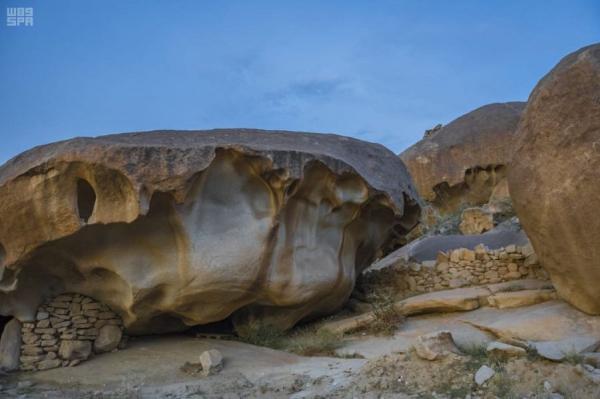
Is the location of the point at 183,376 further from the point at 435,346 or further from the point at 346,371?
the point at 435,346

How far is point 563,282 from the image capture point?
6871 mm

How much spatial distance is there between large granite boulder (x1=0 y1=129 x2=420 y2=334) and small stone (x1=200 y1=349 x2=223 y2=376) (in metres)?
0.79

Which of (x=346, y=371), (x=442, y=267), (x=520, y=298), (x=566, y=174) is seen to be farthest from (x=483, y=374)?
(x=442, y=267)

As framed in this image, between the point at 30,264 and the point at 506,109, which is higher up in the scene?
the point at 506,109

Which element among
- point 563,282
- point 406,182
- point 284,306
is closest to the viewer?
point 563,282

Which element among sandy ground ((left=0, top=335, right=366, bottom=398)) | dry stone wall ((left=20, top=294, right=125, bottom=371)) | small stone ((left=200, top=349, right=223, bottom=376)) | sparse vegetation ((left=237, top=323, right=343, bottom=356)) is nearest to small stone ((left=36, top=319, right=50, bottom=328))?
dry stone wall ((left=20, top=294, right=125, bottom=371))

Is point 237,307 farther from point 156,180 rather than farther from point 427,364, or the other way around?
point 427,364

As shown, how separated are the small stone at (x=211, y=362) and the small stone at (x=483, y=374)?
3.05m

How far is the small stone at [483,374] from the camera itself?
4.96 m

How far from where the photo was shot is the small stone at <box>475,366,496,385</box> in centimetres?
496

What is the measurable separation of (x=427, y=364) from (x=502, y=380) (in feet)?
2.65

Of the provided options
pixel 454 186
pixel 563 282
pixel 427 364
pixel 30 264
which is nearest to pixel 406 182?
pixel 563 282

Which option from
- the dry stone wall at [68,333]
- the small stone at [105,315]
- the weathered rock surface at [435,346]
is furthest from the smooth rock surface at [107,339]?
the weathered rock surface at [435,346]

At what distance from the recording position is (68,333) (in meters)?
7.23
